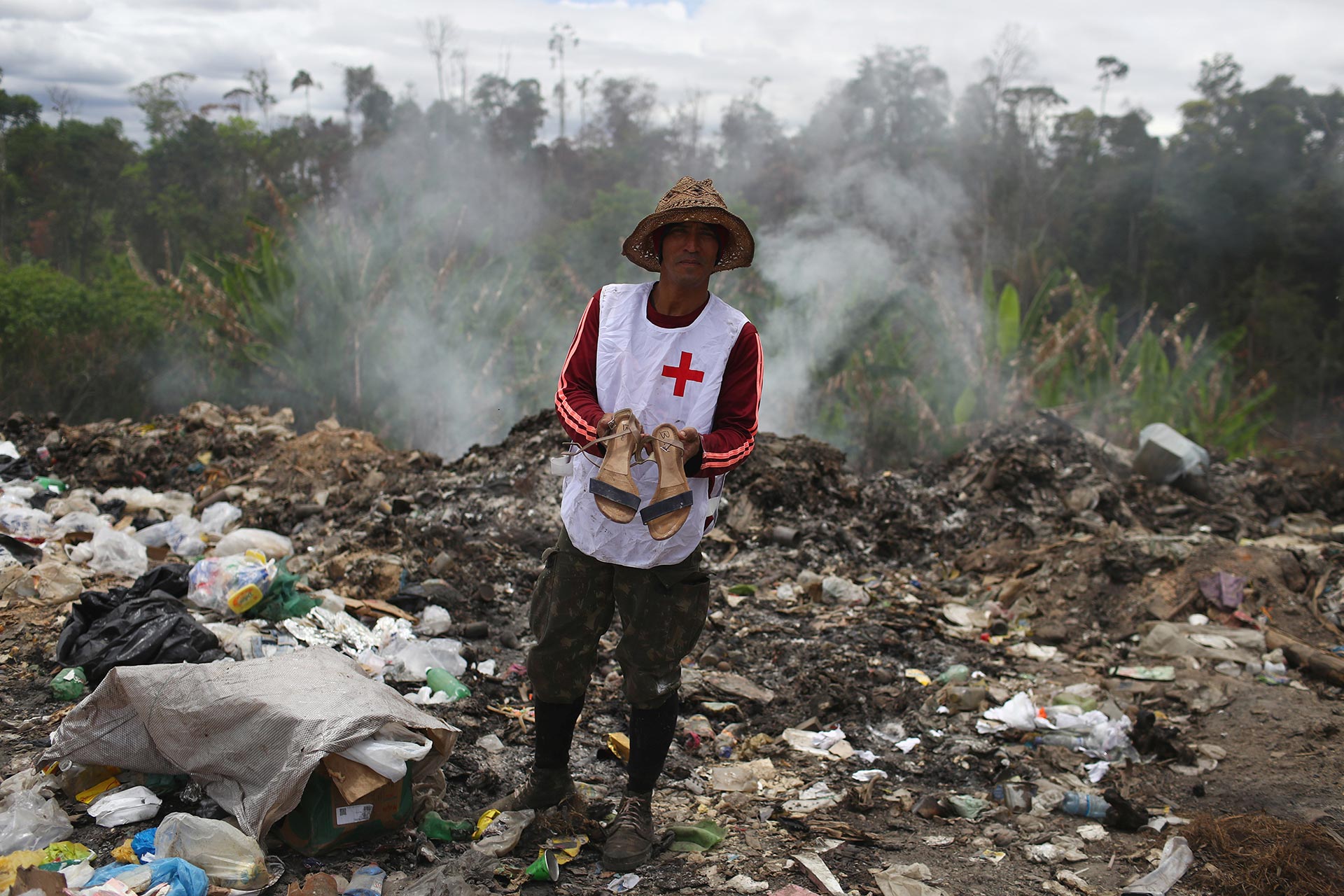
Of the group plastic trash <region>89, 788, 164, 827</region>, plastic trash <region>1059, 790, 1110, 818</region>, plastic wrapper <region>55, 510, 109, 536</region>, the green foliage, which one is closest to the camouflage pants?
plastic trash <region>89, 788, 164, 827</region>

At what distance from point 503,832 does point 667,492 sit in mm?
1114

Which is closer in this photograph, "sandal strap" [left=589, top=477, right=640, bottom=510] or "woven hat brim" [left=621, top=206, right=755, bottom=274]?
"sandal strap" [left=589, top=477, right=640, bottom=510]

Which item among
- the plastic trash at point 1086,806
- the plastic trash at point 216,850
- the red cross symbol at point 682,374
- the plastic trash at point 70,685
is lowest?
the plastic trash at point 1086,806

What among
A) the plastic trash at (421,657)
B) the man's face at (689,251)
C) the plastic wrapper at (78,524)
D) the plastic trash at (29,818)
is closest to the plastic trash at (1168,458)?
the plastic trash at (421,657)

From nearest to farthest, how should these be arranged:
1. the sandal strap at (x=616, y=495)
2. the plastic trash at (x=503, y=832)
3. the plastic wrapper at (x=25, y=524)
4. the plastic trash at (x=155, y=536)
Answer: the sandal strap at (x=616, y=495), the plastic trash at (x=503, y=832), the plastic wrapper at (x=25, y=524), the plastic trash at (x=155, y=536)

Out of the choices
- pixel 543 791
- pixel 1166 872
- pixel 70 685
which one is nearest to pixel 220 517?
pixel 70 685

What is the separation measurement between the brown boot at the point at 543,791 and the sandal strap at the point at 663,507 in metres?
0.89

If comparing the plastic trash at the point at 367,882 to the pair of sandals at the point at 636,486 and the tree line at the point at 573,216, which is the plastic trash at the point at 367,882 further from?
the tree line at the point at 573,216

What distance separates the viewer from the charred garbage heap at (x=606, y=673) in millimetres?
2453

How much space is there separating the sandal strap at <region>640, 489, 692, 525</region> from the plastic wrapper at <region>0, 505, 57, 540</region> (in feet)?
12.4

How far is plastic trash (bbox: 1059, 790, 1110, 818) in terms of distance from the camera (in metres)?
3.26

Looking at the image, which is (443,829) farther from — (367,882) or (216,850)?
(216,850)

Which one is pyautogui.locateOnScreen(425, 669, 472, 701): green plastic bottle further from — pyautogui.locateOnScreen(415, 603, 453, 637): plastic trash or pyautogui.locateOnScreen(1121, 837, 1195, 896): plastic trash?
pyautogui.locateOnScreen(1121, 837, 1195, 896): plastic trash

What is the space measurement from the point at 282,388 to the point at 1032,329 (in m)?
8.38
